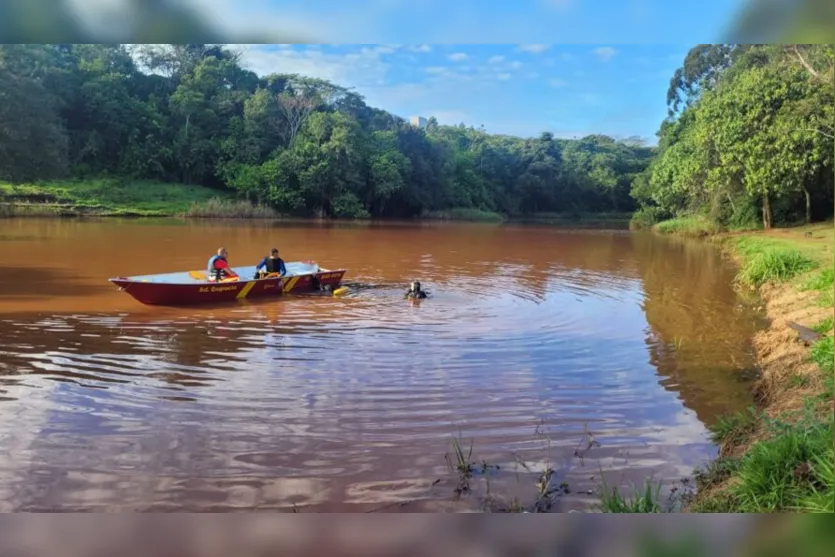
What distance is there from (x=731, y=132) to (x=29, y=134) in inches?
1159

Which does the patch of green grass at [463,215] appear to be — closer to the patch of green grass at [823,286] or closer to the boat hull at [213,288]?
the boat hull at [213,288]

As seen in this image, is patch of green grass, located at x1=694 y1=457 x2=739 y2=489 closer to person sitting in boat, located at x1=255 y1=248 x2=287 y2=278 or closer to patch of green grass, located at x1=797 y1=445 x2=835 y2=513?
patch of green grass, located at x1=797 y1=445 x2=835 y2=513

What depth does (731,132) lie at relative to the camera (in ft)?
72.3

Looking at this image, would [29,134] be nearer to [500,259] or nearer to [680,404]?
[500,259]

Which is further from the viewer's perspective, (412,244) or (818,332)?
(412,244)

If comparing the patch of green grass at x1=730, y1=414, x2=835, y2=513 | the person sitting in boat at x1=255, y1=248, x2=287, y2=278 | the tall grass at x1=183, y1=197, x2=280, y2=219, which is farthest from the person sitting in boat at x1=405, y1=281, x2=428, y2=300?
the tall grass at x1=183, y1=197, x2=280, y2=219

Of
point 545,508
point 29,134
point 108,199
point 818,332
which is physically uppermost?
point 29,134

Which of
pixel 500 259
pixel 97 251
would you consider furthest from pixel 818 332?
pixel 97 251

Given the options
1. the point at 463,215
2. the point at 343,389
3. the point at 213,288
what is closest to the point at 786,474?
the point at 343,389

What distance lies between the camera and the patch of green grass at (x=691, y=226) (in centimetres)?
3133

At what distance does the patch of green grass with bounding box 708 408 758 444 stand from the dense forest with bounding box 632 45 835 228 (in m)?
9.78

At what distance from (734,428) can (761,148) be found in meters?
17.8

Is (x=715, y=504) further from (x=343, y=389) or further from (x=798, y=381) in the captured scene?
(x=343, y=389)

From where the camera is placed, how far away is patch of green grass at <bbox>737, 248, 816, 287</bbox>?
13.8m
